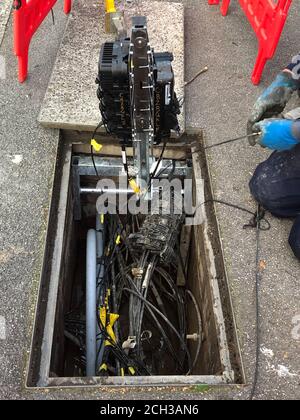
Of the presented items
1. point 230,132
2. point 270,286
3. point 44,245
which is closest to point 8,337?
point 44,245

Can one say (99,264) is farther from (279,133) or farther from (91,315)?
(279,133)

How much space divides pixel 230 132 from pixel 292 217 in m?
0.82

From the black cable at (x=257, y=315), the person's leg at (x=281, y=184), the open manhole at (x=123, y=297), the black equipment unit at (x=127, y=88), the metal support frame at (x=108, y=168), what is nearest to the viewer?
the black cable at (x=257, y=315)

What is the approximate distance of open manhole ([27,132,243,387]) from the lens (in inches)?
86.2

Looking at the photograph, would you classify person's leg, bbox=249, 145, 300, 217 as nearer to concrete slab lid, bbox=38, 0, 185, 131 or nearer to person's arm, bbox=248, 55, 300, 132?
person's arm, bbox=248, 55, 300, 132

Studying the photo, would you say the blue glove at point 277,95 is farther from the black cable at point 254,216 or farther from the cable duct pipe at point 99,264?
the cable duct pipe at point 99,264

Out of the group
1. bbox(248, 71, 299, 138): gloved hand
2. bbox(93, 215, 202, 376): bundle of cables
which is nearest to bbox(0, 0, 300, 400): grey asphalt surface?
bbox(248, 71, 299, 138): gloved hand

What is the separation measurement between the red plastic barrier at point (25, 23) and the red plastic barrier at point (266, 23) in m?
1.65

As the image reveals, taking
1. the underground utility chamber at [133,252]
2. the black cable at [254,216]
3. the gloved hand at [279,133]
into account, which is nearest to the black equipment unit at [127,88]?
the underground utility chamber at [133,252]

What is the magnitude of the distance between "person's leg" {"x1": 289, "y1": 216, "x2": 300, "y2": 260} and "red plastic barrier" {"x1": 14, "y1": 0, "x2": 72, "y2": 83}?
7.42 ft

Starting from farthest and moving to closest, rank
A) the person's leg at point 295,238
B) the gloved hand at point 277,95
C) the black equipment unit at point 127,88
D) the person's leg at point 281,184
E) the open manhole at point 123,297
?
1. the gloved hand at point 277,95
2. the person's leg at point 281,184
3. the person's leg at point 295,238
4. the open manhole at point 123,297
5. the black equipment unit at point 127,88

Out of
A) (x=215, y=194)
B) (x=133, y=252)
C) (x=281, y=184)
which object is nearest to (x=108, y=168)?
(x=133, y=252)

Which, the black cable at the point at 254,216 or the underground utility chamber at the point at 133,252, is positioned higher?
the black cable at the point at 254,216

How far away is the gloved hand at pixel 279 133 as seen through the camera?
2.23 metres
